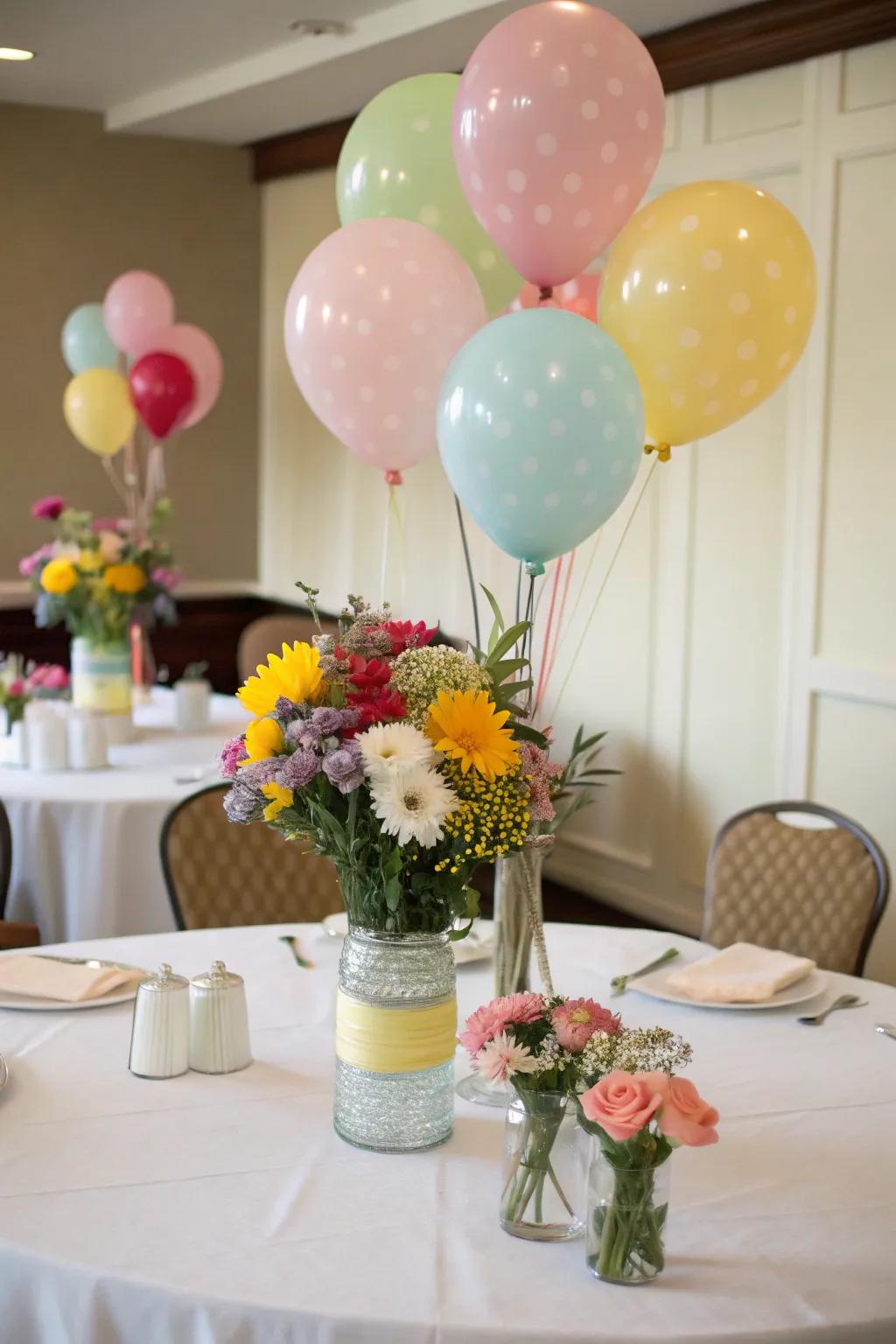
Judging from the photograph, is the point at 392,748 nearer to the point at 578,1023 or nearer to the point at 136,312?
the point at 578,1023

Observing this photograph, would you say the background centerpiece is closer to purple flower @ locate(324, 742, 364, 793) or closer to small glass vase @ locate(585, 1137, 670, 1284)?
purple flower @ locate(324, 742, 364, 793)

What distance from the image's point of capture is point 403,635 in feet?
5.67

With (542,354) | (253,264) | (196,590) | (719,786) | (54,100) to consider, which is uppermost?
(54,100)

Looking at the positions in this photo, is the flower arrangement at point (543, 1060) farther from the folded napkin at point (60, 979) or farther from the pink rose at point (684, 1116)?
the folded napkin at point (60, 979)

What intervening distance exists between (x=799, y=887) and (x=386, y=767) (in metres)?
1.60

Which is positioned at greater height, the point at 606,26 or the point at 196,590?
the point at 606,26

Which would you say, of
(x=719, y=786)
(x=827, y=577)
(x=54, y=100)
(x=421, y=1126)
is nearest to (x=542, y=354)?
(x=421, y=1126)

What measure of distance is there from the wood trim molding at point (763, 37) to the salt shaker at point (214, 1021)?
3.25 m

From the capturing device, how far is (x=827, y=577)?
4332mm

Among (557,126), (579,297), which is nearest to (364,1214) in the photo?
(557,126)

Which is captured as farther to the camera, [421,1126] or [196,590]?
[196,590]

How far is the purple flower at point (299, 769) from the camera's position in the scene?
5.25 feet

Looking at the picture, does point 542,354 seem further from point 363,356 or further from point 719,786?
point 719,786

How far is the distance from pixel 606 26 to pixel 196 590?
5.32m
